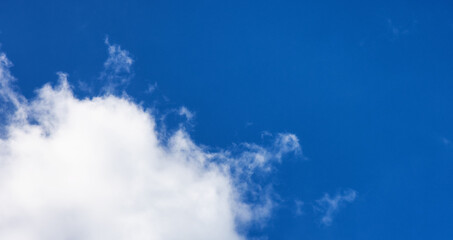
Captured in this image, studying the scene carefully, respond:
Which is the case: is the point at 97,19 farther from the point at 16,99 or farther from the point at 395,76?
the point at 395,76

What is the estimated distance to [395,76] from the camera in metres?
118

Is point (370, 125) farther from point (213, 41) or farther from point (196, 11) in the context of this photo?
point (196, 11)

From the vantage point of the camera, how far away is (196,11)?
122625 mm

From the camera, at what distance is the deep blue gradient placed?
110625 millimetres

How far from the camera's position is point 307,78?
390 feet

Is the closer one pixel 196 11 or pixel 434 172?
pixel 434 172

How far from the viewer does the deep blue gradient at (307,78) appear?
11062cm

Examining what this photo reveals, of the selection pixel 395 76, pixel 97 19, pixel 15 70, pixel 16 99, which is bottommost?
pixel 16 99

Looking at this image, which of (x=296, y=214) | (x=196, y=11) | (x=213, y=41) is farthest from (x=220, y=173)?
(x=196, y=11)

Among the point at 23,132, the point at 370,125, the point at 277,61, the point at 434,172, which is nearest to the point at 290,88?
the point at 277,61

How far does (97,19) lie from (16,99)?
33320mm

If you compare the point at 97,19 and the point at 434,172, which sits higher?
the point at 97,19

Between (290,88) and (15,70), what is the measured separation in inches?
3206

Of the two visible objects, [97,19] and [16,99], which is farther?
[97,19]
